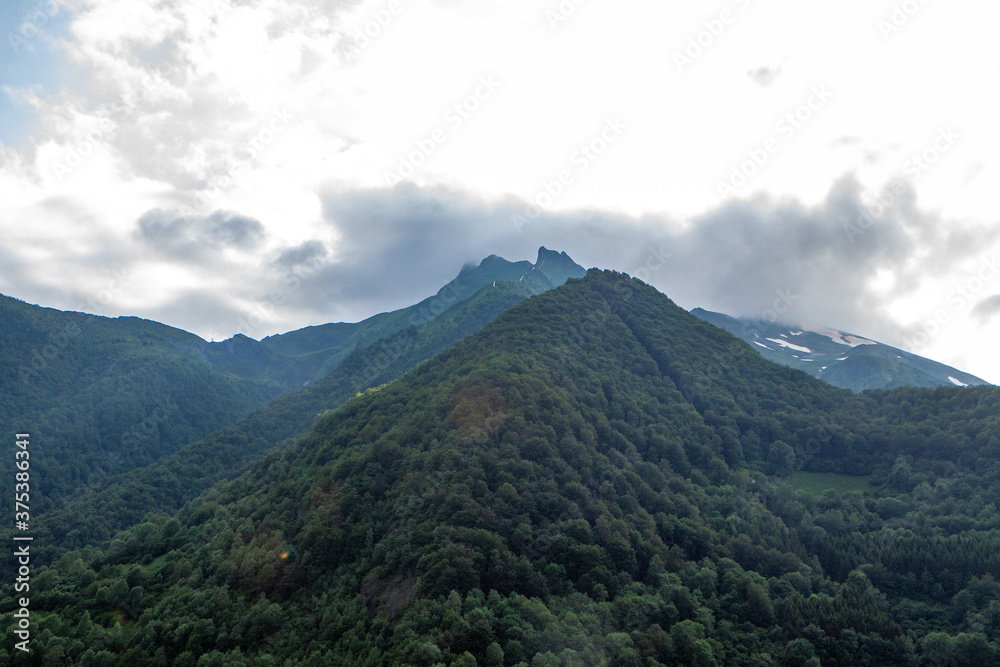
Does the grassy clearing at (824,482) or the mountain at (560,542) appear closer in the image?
the mountain at (560,542)

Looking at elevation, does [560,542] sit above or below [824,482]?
below

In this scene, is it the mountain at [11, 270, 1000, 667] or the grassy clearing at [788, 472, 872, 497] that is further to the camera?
the grassy clearing at [788, 472, 872, 497]

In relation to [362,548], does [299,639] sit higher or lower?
lower

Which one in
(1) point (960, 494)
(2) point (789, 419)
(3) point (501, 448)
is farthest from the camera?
(2) point (789, 419)

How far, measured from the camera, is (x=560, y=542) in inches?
3095

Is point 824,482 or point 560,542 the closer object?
point 560,542

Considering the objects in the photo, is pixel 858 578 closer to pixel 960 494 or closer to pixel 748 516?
pixel 748 516

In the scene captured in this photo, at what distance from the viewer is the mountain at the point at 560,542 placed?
64125 millimetres

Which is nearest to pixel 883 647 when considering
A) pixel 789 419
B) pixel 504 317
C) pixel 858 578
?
pixel 858 578

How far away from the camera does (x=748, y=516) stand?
336ft

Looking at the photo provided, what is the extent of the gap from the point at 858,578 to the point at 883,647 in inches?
697

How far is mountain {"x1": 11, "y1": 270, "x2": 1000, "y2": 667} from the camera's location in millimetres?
64125

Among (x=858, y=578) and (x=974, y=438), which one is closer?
(x=858, y=578)

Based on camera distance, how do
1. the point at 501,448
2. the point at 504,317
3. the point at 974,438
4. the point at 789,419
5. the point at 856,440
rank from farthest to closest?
the point at 504,317
the point at 789,419
the point at 856,440
the point at 974,438
the point at 501,448
